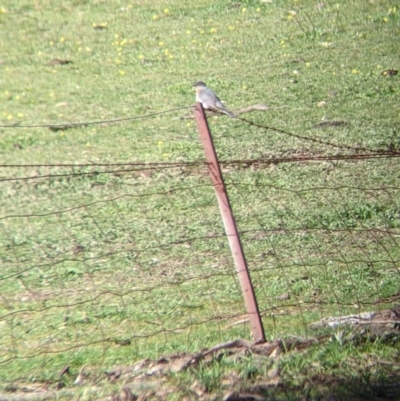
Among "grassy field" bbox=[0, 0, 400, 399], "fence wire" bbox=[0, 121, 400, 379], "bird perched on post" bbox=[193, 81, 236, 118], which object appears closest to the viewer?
"grassy field" bbox=[0, 0, 400, 399]

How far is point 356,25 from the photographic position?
45.1ft

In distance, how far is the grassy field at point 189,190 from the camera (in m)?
5.72

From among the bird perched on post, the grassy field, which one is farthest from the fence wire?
the bird perched on post

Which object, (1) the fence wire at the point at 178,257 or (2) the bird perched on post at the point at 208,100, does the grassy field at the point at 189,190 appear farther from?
(2) the bird perched on post at the point at 208,100

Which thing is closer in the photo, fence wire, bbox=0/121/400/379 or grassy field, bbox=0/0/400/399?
grassy field, bbox=0/0/400/399

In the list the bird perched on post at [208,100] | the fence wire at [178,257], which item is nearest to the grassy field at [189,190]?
the fence wire at [178,257]

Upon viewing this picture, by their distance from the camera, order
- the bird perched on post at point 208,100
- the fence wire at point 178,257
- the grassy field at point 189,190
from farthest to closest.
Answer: the bird perched on post at point 208,100 → the fence wire at point 178,257 → the grassy field at point 189,190

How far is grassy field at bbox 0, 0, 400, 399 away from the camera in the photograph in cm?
572

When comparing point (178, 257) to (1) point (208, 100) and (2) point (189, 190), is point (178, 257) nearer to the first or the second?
(2) point (189, 190)

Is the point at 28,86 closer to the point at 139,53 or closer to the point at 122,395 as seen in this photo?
the point at 139,53

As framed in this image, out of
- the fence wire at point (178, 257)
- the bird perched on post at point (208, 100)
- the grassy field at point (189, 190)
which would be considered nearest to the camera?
the grassy field at point (189, 190)

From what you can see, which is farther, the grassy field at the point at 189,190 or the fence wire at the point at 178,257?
the fence wire at the point at 178,257

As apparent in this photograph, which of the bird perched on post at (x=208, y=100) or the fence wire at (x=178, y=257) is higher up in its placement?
the bird perched on post at (x=208, y=100)

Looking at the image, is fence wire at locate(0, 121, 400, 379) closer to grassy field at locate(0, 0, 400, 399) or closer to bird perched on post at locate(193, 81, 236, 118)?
grassy field at locate(0, 0, 400, 399)
